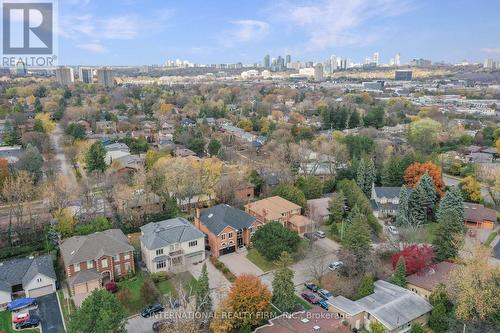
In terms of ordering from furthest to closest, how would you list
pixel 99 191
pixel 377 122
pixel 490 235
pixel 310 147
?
1. pixel 377 122
2. pixel 310 147
3. pixel 99 191
4. pixel 490 235

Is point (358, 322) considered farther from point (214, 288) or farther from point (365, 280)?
point (214, 288)

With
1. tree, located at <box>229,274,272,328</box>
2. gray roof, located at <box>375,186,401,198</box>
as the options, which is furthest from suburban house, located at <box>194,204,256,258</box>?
gray roof, located at <box>375,186,401,198</box>

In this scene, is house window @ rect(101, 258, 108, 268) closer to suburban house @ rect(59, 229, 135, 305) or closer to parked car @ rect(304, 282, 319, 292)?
suburban house @ rect(59, 229, 135, 305)

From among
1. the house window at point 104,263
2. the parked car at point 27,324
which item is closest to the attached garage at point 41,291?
the parked car at point 27,324

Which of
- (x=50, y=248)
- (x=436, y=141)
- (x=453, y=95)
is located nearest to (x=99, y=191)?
(x=50, y=248)

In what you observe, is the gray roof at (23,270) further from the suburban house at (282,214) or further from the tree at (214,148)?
the tree at (214,148)

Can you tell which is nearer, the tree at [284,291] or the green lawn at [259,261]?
the tree at [284,291]

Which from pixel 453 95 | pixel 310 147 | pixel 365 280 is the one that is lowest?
pixel 365 280
